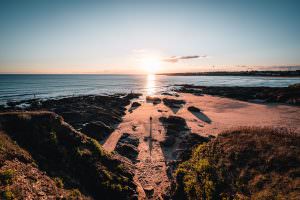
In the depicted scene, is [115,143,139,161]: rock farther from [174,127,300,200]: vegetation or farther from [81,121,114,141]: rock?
[174,127,300,200]: vegetation

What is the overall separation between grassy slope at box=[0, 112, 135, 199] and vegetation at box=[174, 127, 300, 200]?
386 cm

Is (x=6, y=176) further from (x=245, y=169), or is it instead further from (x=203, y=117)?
(x=203, y=117)

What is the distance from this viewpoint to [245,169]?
28.8 ft

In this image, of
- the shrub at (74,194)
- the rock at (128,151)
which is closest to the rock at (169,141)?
the rock at (128,151)

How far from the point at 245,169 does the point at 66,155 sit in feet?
29.8

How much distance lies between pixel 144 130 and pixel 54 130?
1514 cm

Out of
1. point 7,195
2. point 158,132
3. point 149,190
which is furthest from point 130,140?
point 7,195

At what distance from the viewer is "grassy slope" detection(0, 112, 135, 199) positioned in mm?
9047

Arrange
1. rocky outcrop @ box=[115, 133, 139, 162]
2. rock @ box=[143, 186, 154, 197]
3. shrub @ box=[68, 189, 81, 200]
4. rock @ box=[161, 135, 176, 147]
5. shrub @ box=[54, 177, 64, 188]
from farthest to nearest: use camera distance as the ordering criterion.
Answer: rock @ box=[161, 135, 176, 147], rocky outcrop @ box=[115, 133, 139, 162], rock @ box=[143, 186, 154, 197], shrub @ box=[54, 177, 64, 188], shrub @ box=[68, 189, 81, 200]

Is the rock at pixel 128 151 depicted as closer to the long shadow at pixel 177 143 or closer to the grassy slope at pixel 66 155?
the long shadow at pixel 177 143

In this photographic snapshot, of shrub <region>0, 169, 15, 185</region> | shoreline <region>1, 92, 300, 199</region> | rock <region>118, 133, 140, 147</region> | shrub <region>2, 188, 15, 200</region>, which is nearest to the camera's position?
shrub <region>2, 188, 15, 200</region>

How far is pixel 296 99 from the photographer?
44.6 m

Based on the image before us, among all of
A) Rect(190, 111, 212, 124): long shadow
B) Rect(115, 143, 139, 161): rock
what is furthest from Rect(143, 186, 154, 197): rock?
Rect(190, 111, 212, 124): long shadow

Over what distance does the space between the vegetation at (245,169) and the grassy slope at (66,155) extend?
12.6ft
